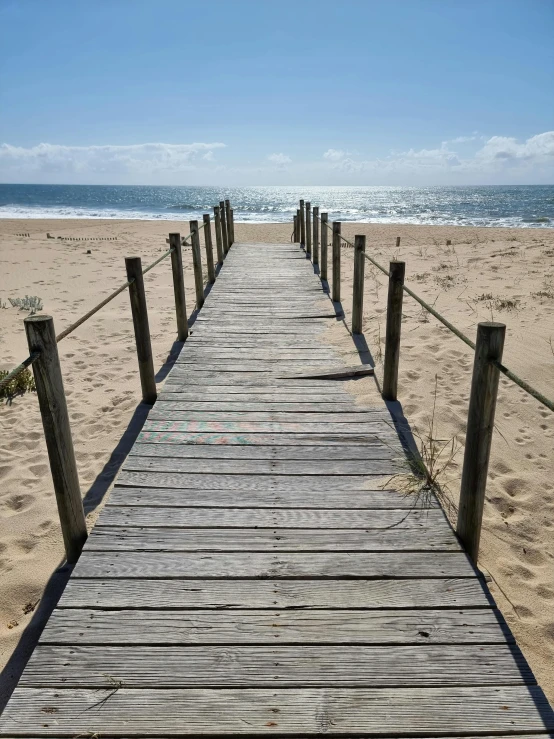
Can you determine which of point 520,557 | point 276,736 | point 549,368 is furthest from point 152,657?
point 549,368

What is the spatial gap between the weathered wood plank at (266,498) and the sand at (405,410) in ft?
1.09

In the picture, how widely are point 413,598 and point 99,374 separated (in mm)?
4141

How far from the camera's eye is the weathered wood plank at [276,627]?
196cm

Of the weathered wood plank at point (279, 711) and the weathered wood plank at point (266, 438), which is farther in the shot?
the weathered wood plank at point (266, 438)

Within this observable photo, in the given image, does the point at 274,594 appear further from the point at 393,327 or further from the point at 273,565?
the point at 393,327

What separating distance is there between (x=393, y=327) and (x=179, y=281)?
260 cm

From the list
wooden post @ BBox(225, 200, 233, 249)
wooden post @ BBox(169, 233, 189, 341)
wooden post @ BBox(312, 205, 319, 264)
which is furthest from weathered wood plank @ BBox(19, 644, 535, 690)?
wooden post @ BBox(225, 200, 233, 249)

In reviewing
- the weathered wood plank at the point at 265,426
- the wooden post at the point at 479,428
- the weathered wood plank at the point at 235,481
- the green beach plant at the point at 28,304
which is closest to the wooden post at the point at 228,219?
the green beach plant at the point at 28,304

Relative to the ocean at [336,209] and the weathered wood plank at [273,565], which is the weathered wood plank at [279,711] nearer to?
the weathered wood plank at [273,565]

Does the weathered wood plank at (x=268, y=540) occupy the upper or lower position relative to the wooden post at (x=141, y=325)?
lower

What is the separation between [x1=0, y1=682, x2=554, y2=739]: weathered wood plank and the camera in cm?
165

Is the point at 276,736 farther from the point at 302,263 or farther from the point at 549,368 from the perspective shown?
the point at 302,263

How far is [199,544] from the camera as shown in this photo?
2.47m

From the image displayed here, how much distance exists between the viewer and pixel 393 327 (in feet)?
13.7
